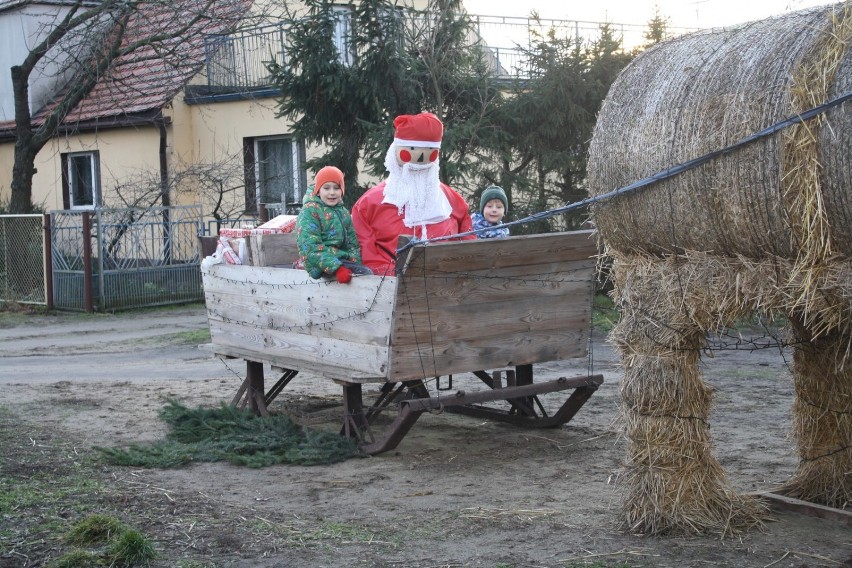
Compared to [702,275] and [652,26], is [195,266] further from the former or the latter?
[702,275]

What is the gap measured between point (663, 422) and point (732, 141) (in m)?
1.39

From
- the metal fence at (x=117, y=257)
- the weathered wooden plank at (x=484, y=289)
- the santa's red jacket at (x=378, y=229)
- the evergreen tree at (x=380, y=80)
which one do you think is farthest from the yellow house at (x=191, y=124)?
the weathered wooden plank at (x=484, y=289)

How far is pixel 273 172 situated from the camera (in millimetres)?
20484

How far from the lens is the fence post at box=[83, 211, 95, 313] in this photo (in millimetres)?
16266

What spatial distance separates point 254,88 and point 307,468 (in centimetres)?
1436

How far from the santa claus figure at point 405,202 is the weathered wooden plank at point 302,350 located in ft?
2.46

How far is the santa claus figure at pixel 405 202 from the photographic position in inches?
299

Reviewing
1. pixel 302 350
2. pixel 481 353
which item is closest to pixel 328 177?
pixel 302 350

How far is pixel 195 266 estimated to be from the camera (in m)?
17.9

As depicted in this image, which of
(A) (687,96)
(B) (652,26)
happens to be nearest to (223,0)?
(B) (652,26)

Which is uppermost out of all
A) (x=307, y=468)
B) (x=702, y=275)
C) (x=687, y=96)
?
(x=687, y=96)

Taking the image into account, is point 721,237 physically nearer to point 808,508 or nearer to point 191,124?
point 808,508

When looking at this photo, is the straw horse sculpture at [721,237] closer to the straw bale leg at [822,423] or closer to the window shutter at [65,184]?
the straw bale leg at [822,423]

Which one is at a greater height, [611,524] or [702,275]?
[702,275]
